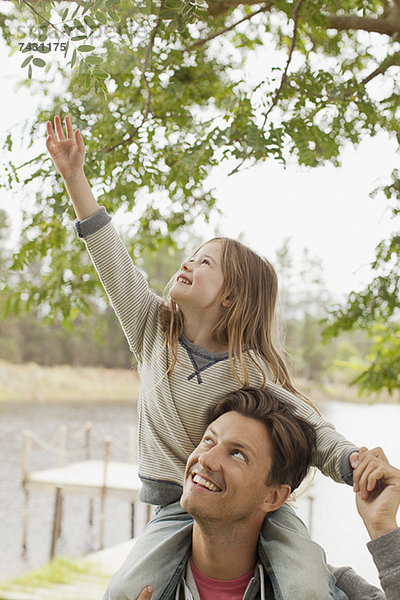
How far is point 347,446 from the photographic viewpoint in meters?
1.17

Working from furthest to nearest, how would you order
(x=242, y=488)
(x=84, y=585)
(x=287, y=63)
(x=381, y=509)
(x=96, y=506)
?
(x=96, y=506), (x=84, y=585), (x=287, y=63), (x=242, y=488), (x=381, y=509)

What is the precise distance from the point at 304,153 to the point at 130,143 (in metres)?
0.51

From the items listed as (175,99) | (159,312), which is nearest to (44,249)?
(175,99)

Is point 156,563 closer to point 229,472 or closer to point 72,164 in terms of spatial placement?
point 229,472

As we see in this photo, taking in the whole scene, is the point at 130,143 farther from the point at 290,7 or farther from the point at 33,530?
the point at 33,530

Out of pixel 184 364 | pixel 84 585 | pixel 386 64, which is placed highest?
pixel 386 64

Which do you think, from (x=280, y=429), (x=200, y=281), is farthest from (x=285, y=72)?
(x=280, y=429)

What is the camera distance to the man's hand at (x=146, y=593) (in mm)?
1163

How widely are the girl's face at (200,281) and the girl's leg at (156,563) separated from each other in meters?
0.44

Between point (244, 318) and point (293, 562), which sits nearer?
point (293, 562)

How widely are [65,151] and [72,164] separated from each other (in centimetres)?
3

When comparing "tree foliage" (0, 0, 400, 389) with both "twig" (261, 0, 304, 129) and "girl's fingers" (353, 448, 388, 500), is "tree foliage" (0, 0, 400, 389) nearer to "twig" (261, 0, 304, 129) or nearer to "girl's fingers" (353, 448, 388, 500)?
"twig" (261, 0, 304, 129)

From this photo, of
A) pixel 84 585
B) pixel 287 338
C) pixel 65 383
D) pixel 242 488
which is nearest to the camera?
pixel 242 488

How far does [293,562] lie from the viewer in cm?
114
